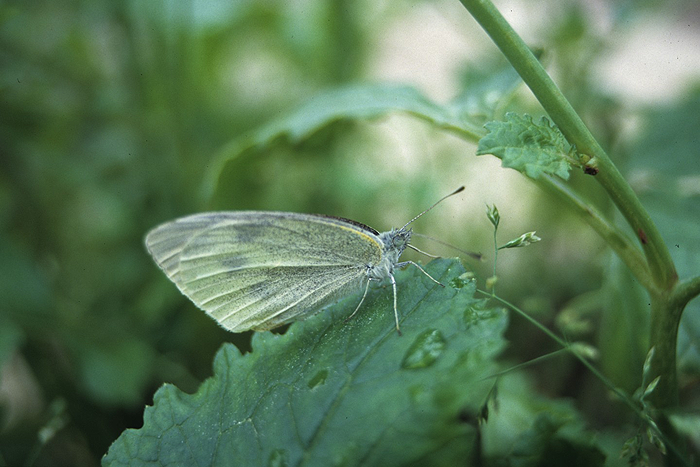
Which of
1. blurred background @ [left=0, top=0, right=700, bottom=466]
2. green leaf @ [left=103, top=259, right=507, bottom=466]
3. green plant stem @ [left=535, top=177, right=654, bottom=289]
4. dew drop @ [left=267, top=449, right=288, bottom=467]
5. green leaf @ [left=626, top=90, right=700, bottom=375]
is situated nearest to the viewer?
green leaf @ [left=103, top=259, right=507, bottom=466]

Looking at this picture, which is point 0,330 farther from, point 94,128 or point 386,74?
point 386,74

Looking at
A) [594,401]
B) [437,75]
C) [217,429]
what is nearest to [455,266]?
[217,429]

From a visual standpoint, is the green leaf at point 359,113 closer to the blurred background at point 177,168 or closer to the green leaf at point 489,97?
the green leaf at point 489,97

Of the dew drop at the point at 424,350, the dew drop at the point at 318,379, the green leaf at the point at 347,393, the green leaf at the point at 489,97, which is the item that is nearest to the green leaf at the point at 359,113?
the green leaf at the point at 489,97

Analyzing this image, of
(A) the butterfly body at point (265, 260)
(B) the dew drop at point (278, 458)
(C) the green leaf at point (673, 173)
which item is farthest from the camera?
(C) the green leaf at point (673, 173)

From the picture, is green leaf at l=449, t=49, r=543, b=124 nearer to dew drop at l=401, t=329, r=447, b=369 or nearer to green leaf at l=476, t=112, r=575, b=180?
green leaf at l=476, t=112, r=575, b=180

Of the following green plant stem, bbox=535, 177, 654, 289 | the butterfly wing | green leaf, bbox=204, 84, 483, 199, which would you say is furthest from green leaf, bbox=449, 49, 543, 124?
the butterfly wing

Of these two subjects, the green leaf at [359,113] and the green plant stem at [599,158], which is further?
the green leaf at [359,113]

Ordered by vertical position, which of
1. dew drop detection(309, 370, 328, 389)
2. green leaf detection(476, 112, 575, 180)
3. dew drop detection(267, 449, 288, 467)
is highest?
green leaf detection(476, 112, 575, 180)
